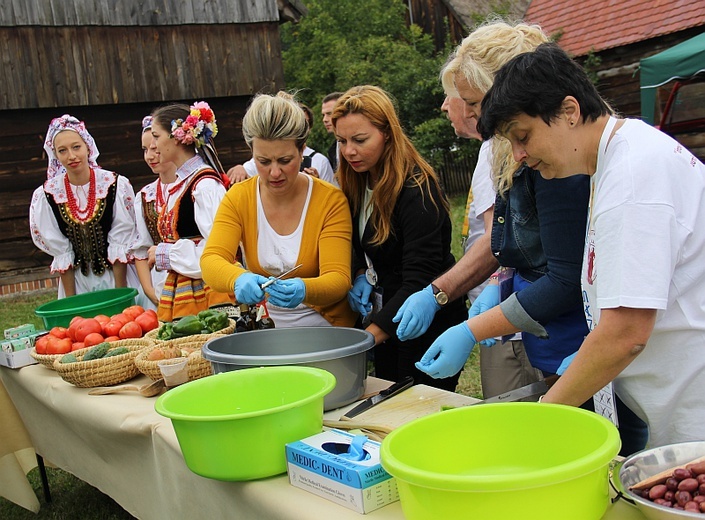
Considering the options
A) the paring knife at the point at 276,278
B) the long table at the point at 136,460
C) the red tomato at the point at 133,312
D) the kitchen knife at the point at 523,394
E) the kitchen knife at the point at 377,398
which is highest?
the paring knife at the point at 276,278

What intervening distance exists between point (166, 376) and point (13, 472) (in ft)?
4.32

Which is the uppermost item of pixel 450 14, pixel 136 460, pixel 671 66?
pixel 450 14

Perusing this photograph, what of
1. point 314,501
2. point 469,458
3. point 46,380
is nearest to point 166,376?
point 46,380

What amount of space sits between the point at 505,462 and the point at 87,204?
3.10 m

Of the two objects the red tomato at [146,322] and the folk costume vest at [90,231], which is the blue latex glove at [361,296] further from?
the folk costume vest at [90,231]

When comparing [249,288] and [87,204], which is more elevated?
[87,204]

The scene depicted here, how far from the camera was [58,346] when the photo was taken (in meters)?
2.61

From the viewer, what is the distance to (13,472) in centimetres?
307

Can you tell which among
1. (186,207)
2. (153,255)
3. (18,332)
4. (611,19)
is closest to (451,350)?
(186,207)

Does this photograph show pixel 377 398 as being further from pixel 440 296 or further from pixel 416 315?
pixel 440 296

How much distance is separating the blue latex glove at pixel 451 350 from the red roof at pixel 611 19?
33.5ft

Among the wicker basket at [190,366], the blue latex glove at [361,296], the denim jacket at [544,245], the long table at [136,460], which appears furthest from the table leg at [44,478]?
the denim jacket at [544,245]

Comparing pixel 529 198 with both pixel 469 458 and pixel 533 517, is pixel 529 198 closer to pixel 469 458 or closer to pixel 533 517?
pixel 469 458

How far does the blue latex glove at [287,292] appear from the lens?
94.3 inches
